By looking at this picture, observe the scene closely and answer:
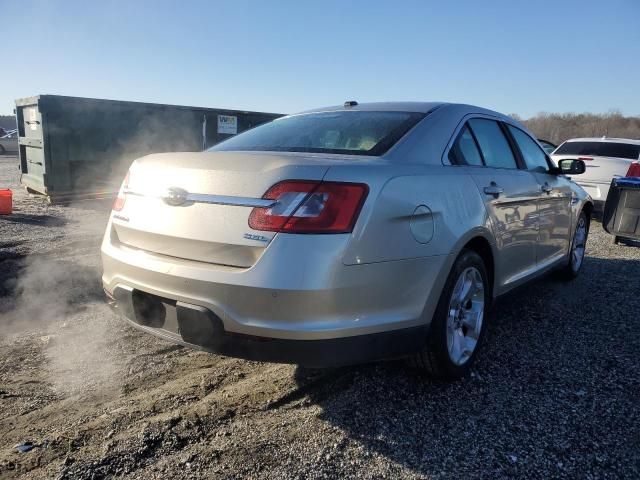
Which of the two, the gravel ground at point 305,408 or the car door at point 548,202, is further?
the car door at point 548,202

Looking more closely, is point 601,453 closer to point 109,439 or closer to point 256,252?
point 256,252

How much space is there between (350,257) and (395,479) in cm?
91

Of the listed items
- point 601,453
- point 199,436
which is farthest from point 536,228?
point 199,436

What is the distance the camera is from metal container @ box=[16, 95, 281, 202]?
9055mm

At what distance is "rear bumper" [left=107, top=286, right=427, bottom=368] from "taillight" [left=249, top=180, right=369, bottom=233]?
1.52ft

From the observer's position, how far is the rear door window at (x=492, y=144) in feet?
11.0

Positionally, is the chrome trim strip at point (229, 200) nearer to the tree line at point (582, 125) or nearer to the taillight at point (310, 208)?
the taillight at point (310, 208)

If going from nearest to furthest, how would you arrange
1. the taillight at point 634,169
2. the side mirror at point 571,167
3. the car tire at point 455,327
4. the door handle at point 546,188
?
the car tire at point 455,327 → the door handle at point 546,188 → the side mirror at point 571,167 → the taillight at point 634,169

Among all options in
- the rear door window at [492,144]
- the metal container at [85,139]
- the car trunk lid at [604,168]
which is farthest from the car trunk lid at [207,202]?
the car trunk lid at [604,168]

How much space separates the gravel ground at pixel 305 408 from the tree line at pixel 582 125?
49.8m

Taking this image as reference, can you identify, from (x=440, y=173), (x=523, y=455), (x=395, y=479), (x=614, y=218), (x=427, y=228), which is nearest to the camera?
(x=395, y=479)

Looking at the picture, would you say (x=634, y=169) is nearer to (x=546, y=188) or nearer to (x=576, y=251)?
(x=576, y=251)

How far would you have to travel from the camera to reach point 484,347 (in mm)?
3449

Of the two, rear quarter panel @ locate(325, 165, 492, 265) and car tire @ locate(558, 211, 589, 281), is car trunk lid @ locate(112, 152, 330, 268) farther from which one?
car tire @ locate(558, 211, 589, 281)
